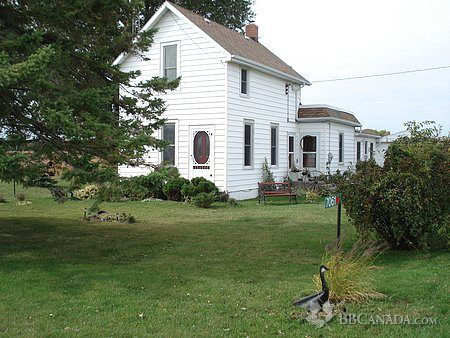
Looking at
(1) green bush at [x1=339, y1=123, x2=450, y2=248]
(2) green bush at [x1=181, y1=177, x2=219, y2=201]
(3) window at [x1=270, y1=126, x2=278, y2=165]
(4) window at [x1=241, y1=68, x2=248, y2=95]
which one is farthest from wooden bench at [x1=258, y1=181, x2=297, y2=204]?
(1) green bush at [x1=339, y1=123, x2=450, y2=248]

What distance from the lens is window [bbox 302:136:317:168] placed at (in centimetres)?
2433

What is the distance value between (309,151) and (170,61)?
28.8 ft

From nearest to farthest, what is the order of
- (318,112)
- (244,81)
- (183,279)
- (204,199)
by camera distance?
(183,279)
(204,199)
(244,81)
(318,112)

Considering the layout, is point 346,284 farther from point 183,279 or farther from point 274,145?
point 274,145

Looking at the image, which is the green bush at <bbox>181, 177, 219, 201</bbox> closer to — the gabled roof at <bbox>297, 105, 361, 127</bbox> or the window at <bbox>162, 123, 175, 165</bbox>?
the window at <bbox>162, 123, 175, 165</bbox>

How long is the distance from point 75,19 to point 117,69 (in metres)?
1.19

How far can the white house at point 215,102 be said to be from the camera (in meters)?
18.5

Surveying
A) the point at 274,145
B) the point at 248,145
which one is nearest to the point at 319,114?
the point at 274,145

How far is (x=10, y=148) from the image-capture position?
26.5 ft

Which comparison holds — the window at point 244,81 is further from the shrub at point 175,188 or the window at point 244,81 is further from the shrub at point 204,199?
the shrub at point 204,199

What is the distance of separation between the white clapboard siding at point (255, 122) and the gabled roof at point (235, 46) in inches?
16.1

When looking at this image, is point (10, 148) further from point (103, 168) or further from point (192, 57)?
point (192, 57)

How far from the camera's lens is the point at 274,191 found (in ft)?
62.1

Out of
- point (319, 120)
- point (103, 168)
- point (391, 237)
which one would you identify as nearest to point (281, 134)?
point (319, 120)
